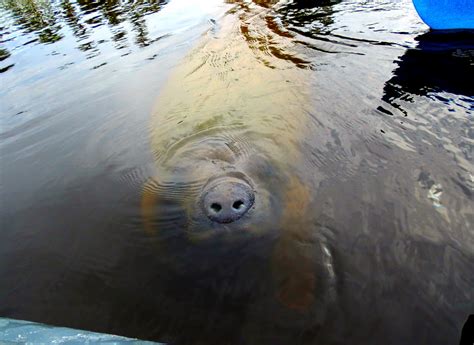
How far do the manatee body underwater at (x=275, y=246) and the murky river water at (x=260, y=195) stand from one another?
12 mm

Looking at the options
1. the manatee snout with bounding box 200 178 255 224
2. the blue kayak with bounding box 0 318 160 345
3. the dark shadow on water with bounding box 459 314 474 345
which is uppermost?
the blue kayak with bounding box 0 318 160 345

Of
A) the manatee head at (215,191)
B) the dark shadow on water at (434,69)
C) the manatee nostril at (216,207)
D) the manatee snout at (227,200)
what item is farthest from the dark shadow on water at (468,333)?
the dark shadow on water at (434,69)

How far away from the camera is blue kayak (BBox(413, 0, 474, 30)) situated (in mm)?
5875

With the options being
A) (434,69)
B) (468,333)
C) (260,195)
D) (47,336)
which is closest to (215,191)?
(260,195)

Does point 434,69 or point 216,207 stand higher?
point 216,207

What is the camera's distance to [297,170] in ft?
10.6

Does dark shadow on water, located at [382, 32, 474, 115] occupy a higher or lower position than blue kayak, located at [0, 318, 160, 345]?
lower

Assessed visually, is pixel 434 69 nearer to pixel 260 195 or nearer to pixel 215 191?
pixel 260 195

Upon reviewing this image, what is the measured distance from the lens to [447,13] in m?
6.01

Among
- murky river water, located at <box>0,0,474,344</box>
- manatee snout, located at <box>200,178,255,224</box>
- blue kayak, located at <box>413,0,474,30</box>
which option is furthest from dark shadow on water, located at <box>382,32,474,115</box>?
manatee snout, located at <box>200,178,255,224</box>

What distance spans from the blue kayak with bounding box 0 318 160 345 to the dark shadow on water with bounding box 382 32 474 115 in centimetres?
374

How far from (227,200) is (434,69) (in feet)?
13.4

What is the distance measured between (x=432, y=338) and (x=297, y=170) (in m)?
1.77

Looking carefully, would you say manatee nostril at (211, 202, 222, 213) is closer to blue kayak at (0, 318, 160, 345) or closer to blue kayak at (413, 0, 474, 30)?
blue kayak at (0, 318, 160, 345)
